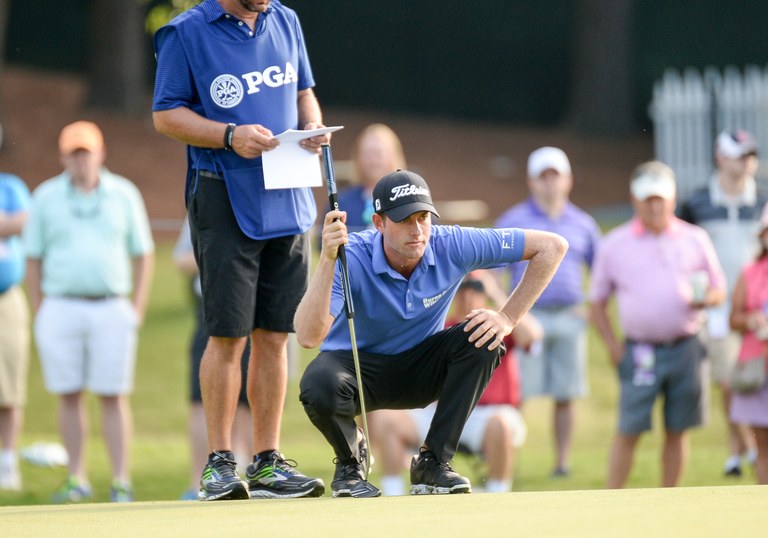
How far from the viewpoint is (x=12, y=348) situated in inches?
402

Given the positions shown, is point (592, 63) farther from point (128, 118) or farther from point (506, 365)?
point (506, 365)

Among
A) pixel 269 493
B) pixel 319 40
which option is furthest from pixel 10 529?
pixel 319 40

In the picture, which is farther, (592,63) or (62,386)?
(592,63)

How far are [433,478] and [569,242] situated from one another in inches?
189

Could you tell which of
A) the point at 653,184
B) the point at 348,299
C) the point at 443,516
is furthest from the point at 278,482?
the point at 653,184

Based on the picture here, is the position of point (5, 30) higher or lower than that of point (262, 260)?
higher

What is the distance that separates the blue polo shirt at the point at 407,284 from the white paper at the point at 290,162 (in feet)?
1.42

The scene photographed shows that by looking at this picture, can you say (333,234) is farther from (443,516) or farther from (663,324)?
(663,324)

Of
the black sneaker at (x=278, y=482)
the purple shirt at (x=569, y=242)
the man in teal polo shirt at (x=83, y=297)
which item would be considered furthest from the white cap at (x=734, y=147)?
the black sneaker at (x=278, y=482)

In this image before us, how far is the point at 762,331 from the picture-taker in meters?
8.91

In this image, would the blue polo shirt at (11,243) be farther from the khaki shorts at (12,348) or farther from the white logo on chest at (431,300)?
the white logo on chest at (431,300)

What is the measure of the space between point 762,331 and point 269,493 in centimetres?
386

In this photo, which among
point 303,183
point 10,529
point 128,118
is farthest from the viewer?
point 128,118

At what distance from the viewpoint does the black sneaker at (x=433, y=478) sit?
20.4 feet
